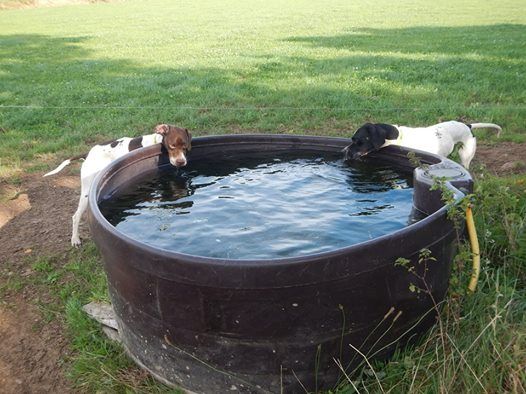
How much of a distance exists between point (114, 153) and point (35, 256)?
1.33 m

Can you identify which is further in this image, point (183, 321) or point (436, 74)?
point (436, 74)

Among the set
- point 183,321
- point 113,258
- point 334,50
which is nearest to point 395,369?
point 183,321

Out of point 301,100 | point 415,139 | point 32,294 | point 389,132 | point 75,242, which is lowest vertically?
point 32,294

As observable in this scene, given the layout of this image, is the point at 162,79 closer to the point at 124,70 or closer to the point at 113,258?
the point at 124,70

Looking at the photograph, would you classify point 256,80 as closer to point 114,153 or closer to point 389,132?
point 389,132

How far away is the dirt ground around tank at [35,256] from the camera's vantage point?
374 cm

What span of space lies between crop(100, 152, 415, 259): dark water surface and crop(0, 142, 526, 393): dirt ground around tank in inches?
40.4

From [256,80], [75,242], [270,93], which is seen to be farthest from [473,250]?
[256,80]

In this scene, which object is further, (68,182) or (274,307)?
(68,182)

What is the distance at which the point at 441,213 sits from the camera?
312cm

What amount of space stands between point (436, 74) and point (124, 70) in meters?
8.09

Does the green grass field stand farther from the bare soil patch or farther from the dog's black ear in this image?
the dog's black ear

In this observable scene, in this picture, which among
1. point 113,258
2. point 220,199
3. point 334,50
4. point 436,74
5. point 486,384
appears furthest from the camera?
point 334,50

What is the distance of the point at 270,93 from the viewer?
34.3 ft
